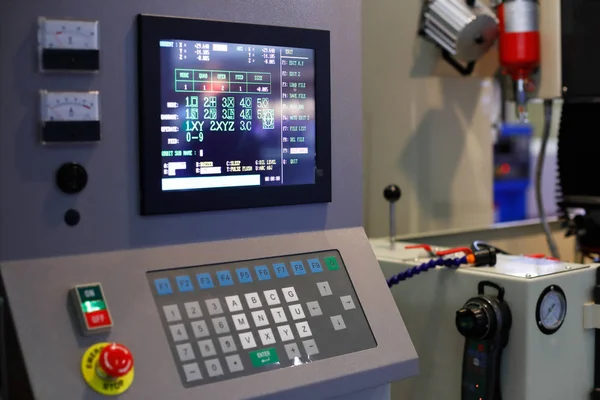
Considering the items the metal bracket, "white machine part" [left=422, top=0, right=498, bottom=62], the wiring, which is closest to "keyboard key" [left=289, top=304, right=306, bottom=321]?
the metal bracket

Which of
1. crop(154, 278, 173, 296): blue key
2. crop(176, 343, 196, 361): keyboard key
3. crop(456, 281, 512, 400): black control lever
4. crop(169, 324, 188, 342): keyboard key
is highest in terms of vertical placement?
crop(154, 278, 173, 296): blue key

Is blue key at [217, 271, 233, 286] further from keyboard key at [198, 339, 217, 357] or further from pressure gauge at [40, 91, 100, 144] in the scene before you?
pressure gauge at [40, 91, 100, 144]

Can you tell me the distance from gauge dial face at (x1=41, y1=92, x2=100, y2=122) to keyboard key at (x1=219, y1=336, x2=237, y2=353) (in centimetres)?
31

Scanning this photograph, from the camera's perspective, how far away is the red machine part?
1850 millimetres

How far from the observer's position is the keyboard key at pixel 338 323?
3.43ft

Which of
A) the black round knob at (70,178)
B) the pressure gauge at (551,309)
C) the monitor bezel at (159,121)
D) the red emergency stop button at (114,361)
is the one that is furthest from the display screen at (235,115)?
the pressure gauge at (551,309)

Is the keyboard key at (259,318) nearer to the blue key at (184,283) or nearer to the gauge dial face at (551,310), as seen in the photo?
the blue key at (184,283)

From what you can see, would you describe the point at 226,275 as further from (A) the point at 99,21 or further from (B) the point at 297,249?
(A) the point at 99,21

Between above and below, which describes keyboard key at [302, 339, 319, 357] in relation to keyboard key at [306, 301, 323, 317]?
below

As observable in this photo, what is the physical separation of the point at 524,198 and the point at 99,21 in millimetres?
4751

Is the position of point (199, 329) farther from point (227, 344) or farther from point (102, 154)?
point (102, 154)

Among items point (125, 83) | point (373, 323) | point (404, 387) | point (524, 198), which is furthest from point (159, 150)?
point (524, 198)

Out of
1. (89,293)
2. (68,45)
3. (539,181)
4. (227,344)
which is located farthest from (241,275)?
(539,181)

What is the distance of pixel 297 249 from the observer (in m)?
1.10
